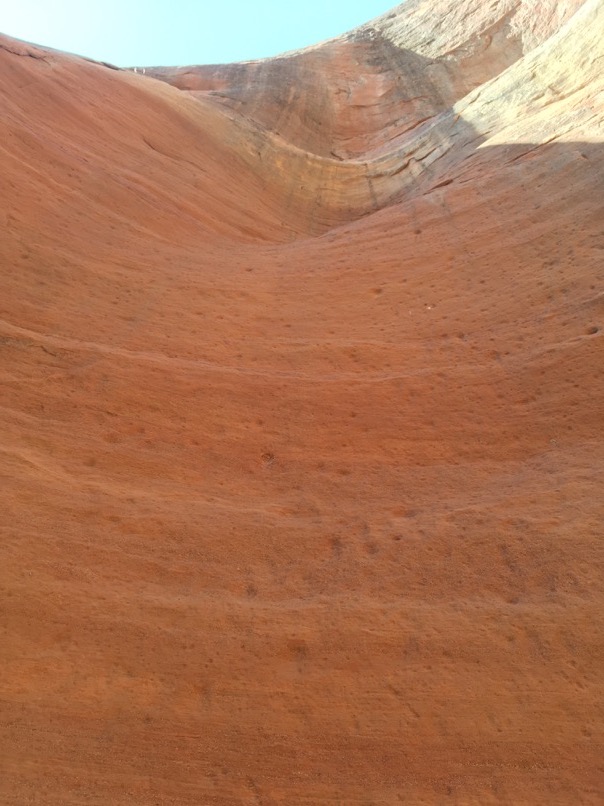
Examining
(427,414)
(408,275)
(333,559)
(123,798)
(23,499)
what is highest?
(408,275)

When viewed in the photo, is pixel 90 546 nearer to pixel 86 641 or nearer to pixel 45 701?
pixel 86 641

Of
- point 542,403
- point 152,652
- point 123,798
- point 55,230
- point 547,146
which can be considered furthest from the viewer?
point 547,146

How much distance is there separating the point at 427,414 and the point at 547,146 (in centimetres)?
330

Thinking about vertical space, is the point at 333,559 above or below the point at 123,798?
above

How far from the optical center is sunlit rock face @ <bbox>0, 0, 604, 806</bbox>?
271 centimetres

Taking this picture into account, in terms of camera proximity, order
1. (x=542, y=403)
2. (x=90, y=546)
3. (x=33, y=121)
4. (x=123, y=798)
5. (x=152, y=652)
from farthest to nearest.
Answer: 1. (x=33, y=121)
2. (x=542, y=403)
3. (x=90, y=546)
4. (x=152, y=652)
5. (x=123, y=798)

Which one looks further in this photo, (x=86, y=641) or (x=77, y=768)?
(x=86, y=641)

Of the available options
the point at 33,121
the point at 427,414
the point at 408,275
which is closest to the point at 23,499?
→ the point at 427,414

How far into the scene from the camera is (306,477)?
3.94 metres

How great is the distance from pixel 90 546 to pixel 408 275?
341cm

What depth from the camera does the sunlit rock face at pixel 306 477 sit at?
8.89 feet

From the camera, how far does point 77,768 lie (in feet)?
8.61

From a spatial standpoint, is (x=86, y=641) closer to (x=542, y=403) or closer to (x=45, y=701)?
(x=45, y=701)

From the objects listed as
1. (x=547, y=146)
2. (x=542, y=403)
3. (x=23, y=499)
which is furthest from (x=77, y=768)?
(x=547, y=146)
